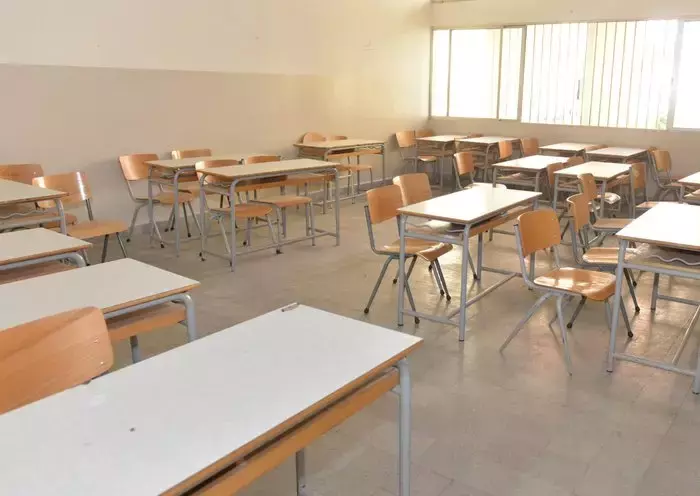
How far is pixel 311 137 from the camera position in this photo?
24.9ft

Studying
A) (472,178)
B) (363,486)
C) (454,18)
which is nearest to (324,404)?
(363,486)

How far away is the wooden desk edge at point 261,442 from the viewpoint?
3.67 feet

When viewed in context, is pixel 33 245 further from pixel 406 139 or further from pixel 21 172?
pixel 406 139

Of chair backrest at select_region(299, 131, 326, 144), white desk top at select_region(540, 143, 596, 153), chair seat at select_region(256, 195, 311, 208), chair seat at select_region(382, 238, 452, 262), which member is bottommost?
chair seat at select_region(382, 238, 452, 262)

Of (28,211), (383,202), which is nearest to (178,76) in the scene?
(28,211)

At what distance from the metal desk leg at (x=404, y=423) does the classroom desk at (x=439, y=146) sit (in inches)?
284

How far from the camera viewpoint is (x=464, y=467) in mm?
2338

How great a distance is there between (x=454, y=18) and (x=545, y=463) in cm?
802

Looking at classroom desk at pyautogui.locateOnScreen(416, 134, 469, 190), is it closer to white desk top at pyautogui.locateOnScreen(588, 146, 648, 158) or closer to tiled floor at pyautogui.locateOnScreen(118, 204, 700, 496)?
white desk top at pyautogui.locateOnScreen(588, 146, 648, 158)

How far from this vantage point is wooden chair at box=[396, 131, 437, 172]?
876 cm

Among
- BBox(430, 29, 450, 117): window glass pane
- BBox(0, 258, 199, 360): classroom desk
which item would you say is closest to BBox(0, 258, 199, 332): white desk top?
BBox(0, 258, 199, 360): classroom desk

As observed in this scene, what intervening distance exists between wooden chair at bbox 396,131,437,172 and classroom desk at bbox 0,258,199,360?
6729 millimetres

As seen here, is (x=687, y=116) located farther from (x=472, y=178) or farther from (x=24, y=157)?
(x=24, y=157)

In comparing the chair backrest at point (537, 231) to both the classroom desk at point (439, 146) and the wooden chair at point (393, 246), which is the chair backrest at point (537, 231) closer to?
the wooden chair at point (393, 246)
